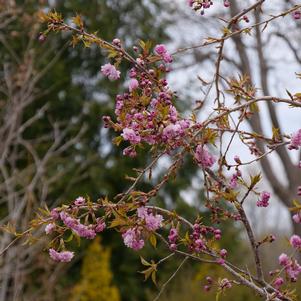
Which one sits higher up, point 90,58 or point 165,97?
point 90,58

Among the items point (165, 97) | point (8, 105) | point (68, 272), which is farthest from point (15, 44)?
point (165, 97)

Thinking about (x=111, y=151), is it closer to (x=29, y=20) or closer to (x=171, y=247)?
(x=29, y=20)

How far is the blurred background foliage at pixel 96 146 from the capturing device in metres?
8.66

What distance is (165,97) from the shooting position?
2.06 metres

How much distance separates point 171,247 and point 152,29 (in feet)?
27.6

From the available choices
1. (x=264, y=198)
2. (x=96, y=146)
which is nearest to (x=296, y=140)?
(x=264, y=198)

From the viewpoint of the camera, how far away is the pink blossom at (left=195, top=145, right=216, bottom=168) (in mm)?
2098

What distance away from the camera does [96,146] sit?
987 centimetres

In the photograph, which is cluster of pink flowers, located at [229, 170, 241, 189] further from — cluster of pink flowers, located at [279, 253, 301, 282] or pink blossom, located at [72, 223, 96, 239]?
pink blossom, located at [72, 223, 96, 239]

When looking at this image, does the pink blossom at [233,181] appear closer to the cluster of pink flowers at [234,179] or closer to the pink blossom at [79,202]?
the cluster of pink flowers at [234,179]

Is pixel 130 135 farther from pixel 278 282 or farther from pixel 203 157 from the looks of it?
pixel 278 282

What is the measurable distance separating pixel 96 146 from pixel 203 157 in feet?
25.6

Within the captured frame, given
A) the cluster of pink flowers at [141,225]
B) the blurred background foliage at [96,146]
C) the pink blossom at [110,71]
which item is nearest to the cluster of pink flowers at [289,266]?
the cluster of pink flowers at [141,225]

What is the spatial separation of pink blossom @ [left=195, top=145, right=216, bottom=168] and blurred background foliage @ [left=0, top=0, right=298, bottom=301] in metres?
6.32
